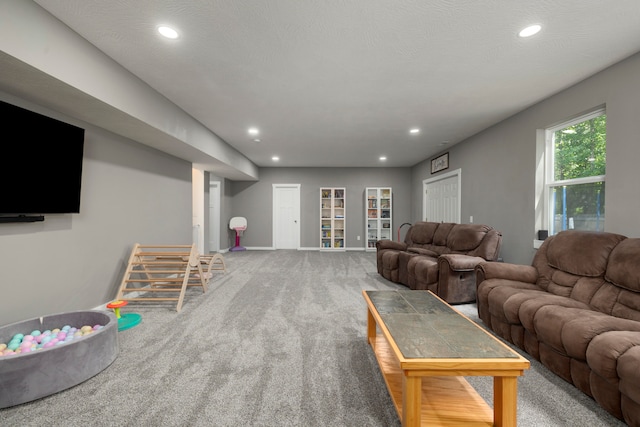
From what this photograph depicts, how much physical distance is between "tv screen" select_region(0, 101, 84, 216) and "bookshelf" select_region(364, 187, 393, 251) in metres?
6.37

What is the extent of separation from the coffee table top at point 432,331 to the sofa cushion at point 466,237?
1896mm

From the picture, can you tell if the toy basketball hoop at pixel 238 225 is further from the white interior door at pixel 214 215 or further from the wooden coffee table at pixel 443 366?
the wooden coffee table at pixel 443 366

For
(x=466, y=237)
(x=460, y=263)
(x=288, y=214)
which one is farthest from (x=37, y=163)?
(x=288, y=214)

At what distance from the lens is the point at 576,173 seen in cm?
304

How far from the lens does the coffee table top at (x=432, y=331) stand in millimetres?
1301

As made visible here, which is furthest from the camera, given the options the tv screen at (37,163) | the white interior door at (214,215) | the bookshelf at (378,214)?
the bookshelf at (378,214)

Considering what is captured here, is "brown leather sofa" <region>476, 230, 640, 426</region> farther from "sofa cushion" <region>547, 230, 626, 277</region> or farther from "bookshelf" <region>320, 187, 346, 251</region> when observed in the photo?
"bookshelf" <region>320, 187, 346, 251</region>

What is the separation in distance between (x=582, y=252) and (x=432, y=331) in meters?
1.72

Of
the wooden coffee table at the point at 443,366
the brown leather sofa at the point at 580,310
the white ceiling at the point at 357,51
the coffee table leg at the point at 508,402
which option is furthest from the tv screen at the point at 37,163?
the brown leather sofa at the point at 580,310

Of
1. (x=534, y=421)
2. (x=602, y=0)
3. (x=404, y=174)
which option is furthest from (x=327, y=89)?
(x=404, y=174)

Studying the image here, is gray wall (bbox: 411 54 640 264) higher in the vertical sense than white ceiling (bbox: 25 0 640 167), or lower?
lower

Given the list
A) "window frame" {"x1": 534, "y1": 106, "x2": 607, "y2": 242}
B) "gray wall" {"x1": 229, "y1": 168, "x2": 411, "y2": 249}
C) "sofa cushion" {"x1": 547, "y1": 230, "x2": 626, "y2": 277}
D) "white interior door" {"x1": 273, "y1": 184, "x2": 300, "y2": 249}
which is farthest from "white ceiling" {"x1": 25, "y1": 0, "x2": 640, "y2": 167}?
"white interior door" {"x1": 273, "y1": 184, "x2": 300, "y2": 249}

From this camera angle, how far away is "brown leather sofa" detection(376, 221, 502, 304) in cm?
323

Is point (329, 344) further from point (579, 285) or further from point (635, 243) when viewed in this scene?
point (635, 243)
